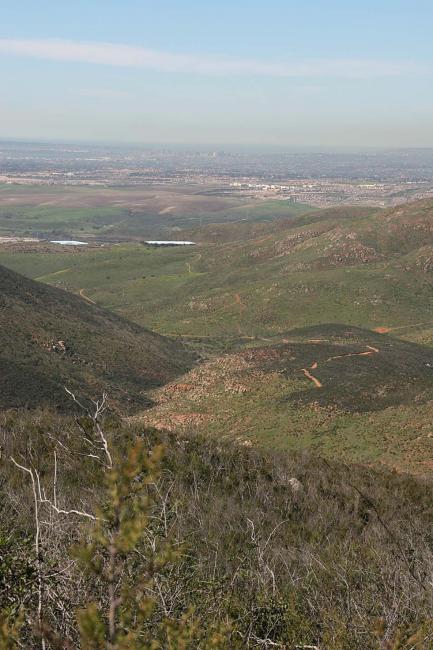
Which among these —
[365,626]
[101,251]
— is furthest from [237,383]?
[101,251]

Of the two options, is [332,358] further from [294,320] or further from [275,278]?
[275,278]

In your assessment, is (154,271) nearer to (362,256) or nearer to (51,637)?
(362,256)

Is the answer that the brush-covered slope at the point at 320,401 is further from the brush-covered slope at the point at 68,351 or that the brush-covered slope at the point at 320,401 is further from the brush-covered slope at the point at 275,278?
the brush-covered slope at the point at 275,278

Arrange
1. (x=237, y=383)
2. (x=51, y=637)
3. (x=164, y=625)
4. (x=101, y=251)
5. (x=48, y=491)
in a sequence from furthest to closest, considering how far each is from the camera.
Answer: (x=101, y=251) → (x=237, y=383) → (x=48, y=491) → (x=164, y=625) → (x=51, y=637)

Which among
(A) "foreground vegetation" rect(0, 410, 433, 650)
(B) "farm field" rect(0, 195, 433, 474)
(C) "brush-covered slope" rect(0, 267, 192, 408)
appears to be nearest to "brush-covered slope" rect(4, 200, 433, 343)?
(B) "farm field" rect(0, 195, 433, 474)

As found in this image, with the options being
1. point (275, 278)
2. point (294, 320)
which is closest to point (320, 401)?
point (294, 320)

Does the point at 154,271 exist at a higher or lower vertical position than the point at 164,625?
lower
